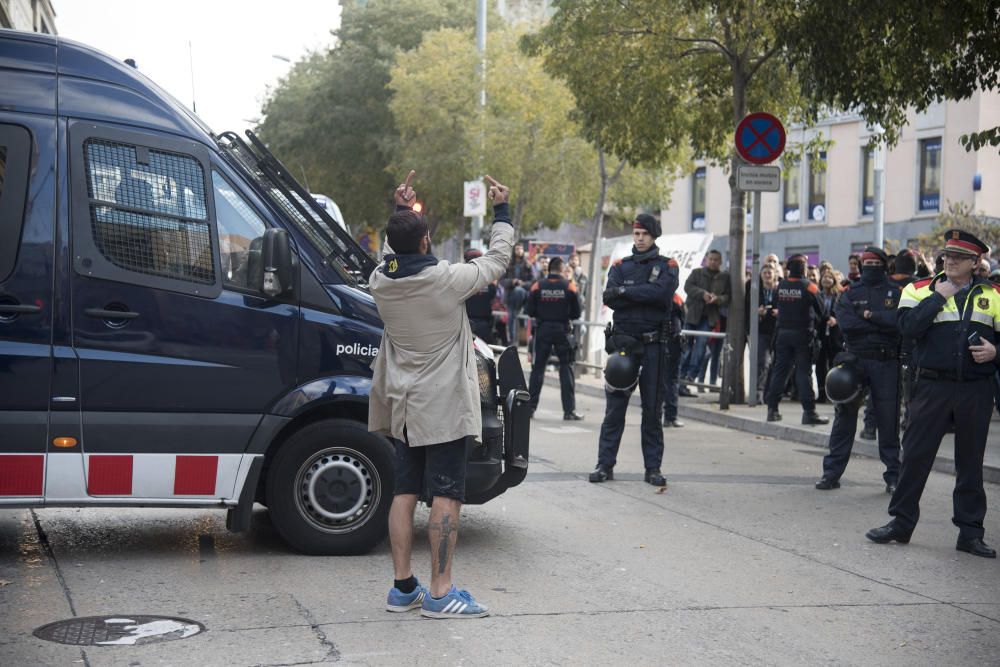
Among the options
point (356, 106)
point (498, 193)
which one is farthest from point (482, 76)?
point (498, 193)

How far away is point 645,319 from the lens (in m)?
10.2

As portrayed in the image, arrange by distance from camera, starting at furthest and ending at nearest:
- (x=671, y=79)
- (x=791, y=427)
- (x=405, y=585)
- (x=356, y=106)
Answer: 1. (x=356, y=106)
2. (x=671, y=79)
3. (x=791, y=427)
4. (x=405, y=585)

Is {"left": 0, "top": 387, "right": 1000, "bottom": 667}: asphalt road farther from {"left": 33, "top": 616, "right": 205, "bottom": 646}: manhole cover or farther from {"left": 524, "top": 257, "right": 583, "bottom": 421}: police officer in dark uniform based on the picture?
{"left": 524, "top": 257, "right": 583, "bottom": 421}: police officer in dark uniform

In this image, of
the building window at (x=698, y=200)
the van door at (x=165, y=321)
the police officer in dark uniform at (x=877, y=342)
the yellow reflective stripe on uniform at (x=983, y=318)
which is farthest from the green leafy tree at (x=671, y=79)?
the building window at (x=698, y=200)

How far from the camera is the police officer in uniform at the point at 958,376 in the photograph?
7859 mm

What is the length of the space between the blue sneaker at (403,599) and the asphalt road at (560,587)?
2.4 inches

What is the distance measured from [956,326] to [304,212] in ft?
12.3

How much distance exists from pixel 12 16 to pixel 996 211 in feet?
81.1

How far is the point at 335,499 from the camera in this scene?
7.20m

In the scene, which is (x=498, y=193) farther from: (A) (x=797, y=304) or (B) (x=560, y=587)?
(A) (x=797, y=304)

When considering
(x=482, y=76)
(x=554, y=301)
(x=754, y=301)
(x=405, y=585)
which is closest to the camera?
(x=405, y=585)

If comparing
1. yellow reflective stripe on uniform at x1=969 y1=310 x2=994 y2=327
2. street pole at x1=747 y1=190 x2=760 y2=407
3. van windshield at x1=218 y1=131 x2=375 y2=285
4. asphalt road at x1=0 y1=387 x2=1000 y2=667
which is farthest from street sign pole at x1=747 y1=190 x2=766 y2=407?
van windshield at x1=218 y1=131 x2=375 y2=285

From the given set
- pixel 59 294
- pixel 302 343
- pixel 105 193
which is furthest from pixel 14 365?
pixel 302 343

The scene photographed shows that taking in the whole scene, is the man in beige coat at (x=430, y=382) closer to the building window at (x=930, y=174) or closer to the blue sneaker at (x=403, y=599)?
the blue sneaker at (x=403, y=599)
